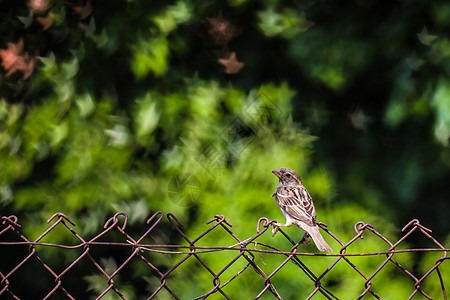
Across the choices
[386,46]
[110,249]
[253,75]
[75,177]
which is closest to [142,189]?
[75,177]

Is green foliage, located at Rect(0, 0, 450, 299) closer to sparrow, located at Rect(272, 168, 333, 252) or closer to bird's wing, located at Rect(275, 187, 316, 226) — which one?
sparrow, located at Rect(272, 168, 333, 252)

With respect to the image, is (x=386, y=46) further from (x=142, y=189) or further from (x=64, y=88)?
(x=64, y=88)

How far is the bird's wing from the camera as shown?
126 inches

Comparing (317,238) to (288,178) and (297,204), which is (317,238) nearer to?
(297,204)

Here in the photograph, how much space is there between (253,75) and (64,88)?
1344 mm

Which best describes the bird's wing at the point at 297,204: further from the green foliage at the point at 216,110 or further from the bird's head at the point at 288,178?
the green foliage at the point at 216,110

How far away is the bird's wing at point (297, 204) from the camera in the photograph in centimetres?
321

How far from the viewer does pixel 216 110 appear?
4.54 meters

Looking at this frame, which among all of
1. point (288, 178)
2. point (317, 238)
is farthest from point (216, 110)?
point (317, 238)

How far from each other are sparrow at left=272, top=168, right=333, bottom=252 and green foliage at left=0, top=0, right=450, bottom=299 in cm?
51

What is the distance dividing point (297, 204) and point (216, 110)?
136 cm

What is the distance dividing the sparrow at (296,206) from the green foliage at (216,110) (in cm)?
51

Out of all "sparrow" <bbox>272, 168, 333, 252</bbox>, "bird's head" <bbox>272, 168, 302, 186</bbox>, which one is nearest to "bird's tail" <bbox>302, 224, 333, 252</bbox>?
"sparrow" <bbox>272, 168, 333, 252</bbox>

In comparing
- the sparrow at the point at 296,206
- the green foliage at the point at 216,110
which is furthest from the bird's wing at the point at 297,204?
the green foliage at the point at 216,110
